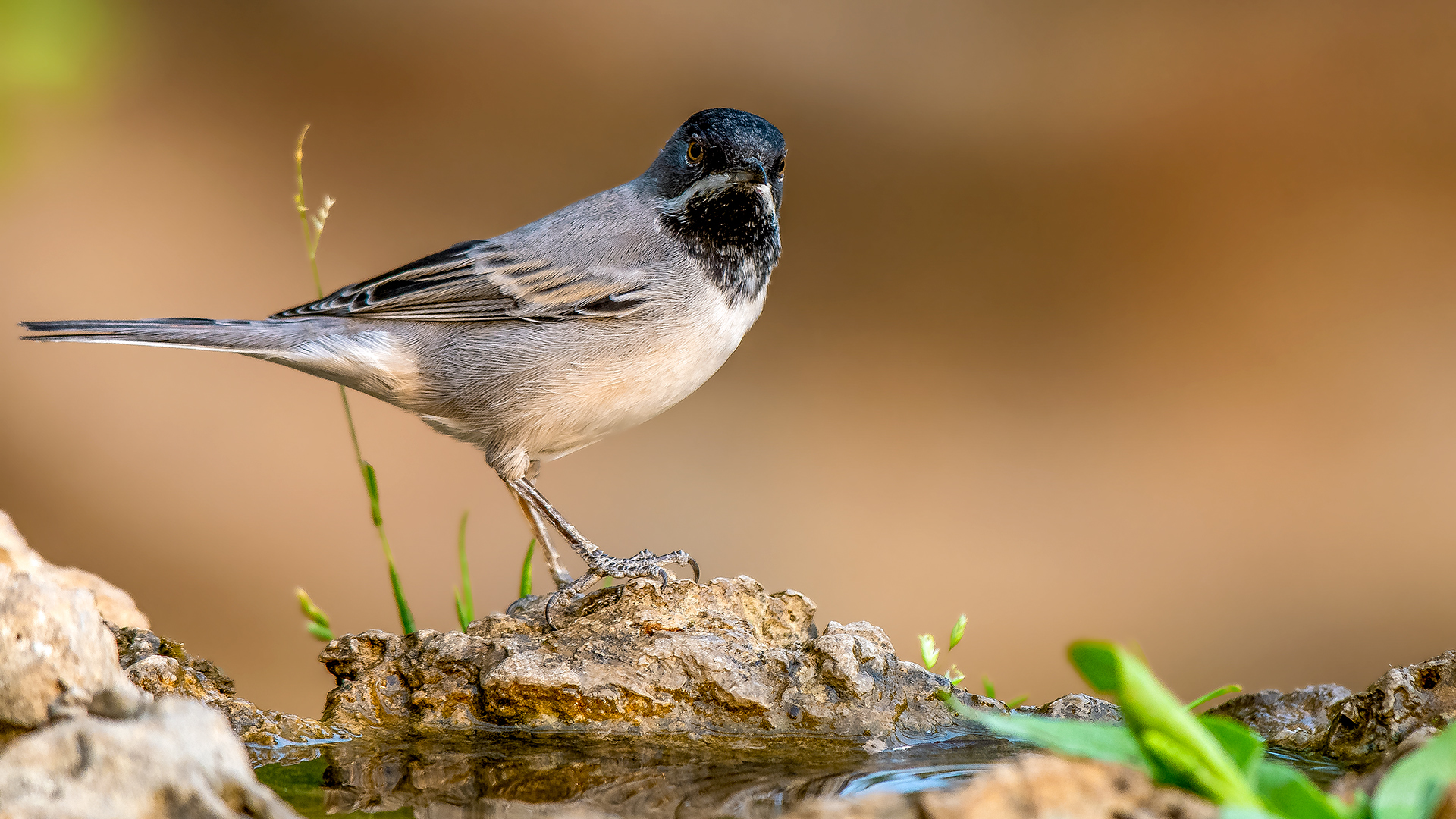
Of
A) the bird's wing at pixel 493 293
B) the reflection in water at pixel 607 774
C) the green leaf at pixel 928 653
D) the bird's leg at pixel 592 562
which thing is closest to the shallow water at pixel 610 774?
the reflection in water at pixel 607 774

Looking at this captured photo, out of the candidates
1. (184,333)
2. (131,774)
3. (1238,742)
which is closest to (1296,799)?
(1238,742)

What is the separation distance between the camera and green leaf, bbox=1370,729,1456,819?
154 centimetres

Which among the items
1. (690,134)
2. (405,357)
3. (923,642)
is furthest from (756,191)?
(923,642)

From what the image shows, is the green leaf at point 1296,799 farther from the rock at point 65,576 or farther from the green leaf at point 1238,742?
the rock at point 65,576

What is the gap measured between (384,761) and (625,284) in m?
1.92

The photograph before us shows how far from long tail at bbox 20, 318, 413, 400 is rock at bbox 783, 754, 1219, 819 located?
2699 millimetres

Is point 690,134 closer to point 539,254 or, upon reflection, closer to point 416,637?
point 539,254

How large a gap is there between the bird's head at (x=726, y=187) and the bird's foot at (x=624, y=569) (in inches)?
45.3

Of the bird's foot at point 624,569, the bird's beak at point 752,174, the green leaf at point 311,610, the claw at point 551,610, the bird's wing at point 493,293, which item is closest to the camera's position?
the claw at point 551,610

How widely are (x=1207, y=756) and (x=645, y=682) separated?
151cm

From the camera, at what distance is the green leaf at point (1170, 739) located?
1.56 meters

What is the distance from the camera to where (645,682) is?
275 cm

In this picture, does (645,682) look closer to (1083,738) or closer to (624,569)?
(624,569)

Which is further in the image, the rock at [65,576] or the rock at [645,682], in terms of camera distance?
the rock at [65,576]
